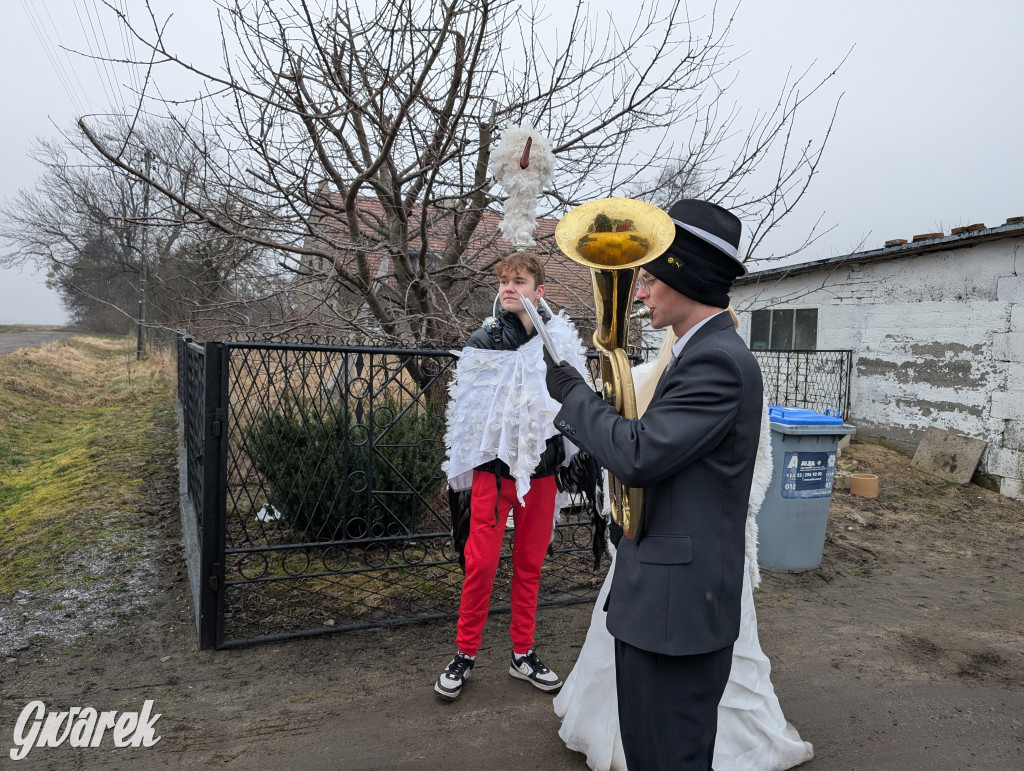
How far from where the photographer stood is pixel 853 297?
10578 millimetres

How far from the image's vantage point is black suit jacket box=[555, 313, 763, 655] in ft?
5.12

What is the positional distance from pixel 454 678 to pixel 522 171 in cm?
234

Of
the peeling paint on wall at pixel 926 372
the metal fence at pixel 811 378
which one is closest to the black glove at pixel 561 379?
the peeling paint on wall at pixel 926 372

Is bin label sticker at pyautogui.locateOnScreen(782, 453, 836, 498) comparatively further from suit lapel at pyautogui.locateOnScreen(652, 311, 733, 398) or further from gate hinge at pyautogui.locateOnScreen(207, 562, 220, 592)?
gate hinge at pyautogui.locateOnScreen(207, 562, 220, 592)

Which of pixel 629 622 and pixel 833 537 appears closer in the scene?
pixel 629 622

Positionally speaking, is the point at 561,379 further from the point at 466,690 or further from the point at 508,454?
the point at 466,690

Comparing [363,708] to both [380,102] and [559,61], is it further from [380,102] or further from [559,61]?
[559,61]

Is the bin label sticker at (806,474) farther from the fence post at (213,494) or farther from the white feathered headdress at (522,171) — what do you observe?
the fence post at (213,494)

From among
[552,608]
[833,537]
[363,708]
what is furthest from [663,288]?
[833,537]

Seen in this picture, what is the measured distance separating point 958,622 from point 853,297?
7.30 metres

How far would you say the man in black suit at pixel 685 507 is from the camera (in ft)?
5.16

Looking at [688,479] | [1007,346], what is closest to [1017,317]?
[1007,346]

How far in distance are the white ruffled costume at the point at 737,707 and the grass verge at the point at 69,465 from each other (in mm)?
3633

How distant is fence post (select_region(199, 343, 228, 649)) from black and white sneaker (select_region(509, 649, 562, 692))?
5.38 ft
